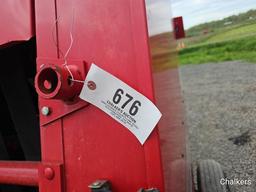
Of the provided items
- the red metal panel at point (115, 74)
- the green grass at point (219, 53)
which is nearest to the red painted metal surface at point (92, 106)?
the red metal panel at point (115, 74)

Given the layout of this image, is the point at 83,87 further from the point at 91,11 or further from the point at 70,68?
the point at 91,11

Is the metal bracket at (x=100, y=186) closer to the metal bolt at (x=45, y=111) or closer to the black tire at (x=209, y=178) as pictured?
the metal bolt at (x=45, y=111)

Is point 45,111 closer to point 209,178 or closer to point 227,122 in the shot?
point 209,178

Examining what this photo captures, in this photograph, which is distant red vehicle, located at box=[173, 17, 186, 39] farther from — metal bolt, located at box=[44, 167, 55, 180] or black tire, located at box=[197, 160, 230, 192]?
metal bolt, located at box=[44, 167, 55, 180]

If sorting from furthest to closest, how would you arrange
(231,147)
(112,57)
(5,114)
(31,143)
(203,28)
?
(203,28)
(231,147)
(5,114)
(31,143)
(112,57)

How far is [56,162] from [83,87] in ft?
0.80

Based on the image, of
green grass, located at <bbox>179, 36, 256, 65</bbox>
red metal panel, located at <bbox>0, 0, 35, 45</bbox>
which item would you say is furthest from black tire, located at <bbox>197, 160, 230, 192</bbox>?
green grass, located at <bbox>179, 36, 256, 65</bbox>

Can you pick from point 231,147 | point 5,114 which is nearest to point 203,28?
point 231,147

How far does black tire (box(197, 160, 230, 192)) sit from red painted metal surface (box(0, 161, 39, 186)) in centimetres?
131

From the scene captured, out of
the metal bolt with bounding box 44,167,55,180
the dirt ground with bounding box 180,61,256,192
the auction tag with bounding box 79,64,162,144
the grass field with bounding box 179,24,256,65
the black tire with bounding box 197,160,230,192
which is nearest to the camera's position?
the auction tag with bounding box 79,64,162,144

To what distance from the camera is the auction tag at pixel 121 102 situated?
3.05ft

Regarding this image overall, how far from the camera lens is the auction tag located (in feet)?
3.05

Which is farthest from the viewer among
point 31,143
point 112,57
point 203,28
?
point 203,28

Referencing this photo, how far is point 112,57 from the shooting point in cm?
96
